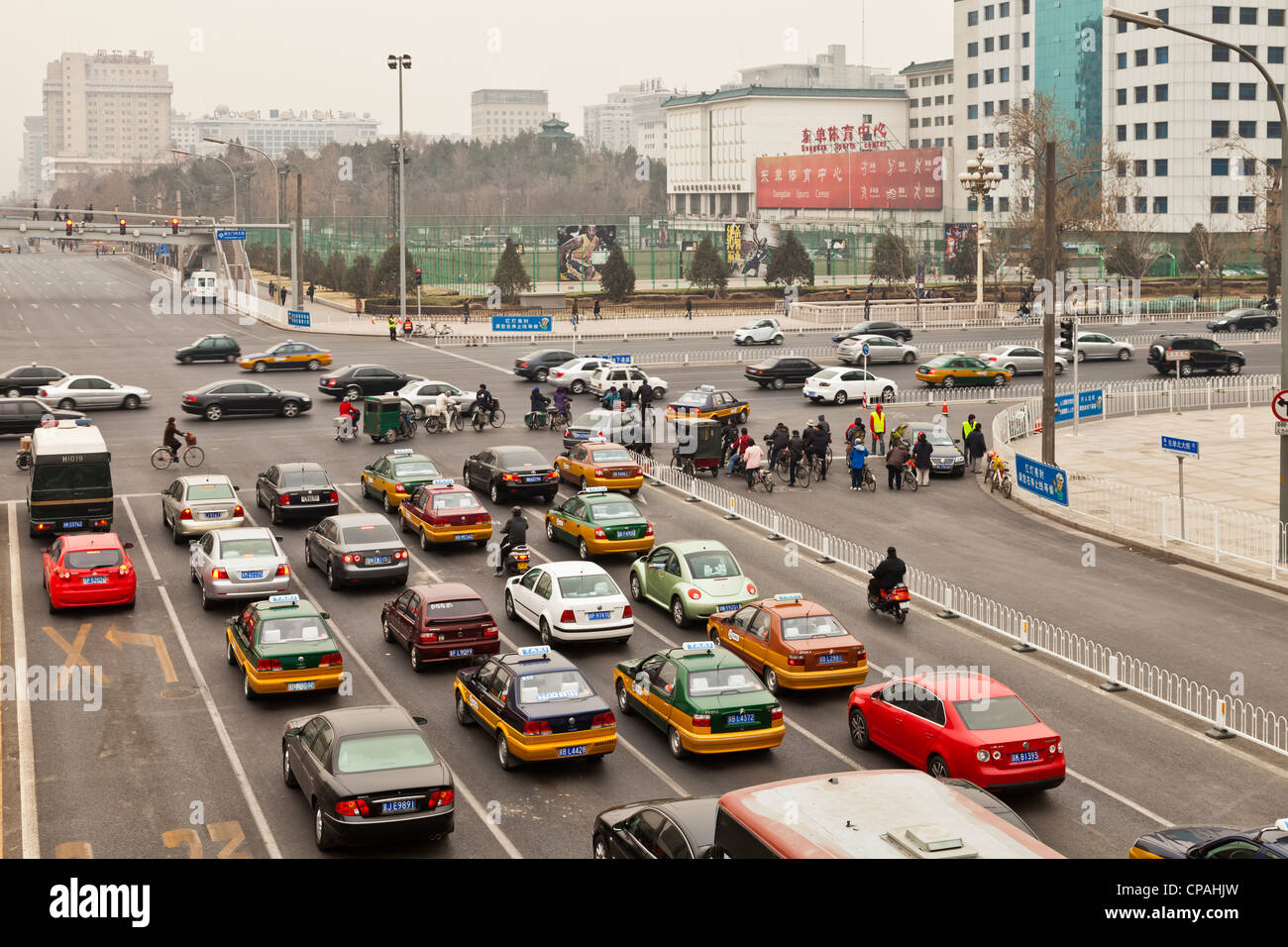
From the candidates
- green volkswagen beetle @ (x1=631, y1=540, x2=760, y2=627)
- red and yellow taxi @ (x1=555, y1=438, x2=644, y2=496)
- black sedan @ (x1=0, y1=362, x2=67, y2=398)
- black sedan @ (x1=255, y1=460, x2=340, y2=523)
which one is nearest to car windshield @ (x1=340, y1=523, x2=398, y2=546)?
black sedan @ (x1=255, y1=460, x2=340, y2=523)

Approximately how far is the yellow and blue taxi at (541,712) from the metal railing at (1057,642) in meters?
8.32

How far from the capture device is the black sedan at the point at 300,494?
30.0 meters

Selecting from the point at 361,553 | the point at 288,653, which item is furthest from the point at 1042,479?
the point at 288,653

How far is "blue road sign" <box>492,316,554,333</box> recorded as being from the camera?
6919 cm

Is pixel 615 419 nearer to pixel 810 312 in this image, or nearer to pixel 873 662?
pixel 873 662

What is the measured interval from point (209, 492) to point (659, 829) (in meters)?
19.4

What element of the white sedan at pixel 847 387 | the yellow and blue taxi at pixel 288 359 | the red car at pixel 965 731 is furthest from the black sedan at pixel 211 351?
the red car at pixel 965 731

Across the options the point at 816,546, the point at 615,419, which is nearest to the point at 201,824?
the point at 816,546

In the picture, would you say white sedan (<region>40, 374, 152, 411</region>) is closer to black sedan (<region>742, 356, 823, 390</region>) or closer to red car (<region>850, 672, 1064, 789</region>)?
black sedan (<region>742, 356, 823, 390</region>)

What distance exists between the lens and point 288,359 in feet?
185

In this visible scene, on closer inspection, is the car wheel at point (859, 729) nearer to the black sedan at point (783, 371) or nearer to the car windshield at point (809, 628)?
the car windshield at point (809, 628)

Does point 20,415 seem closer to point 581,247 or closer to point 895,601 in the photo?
point 895,601

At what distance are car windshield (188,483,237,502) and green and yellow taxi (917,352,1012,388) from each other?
3096 centimetres

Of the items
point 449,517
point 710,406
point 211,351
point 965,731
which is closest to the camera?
point 965,731
